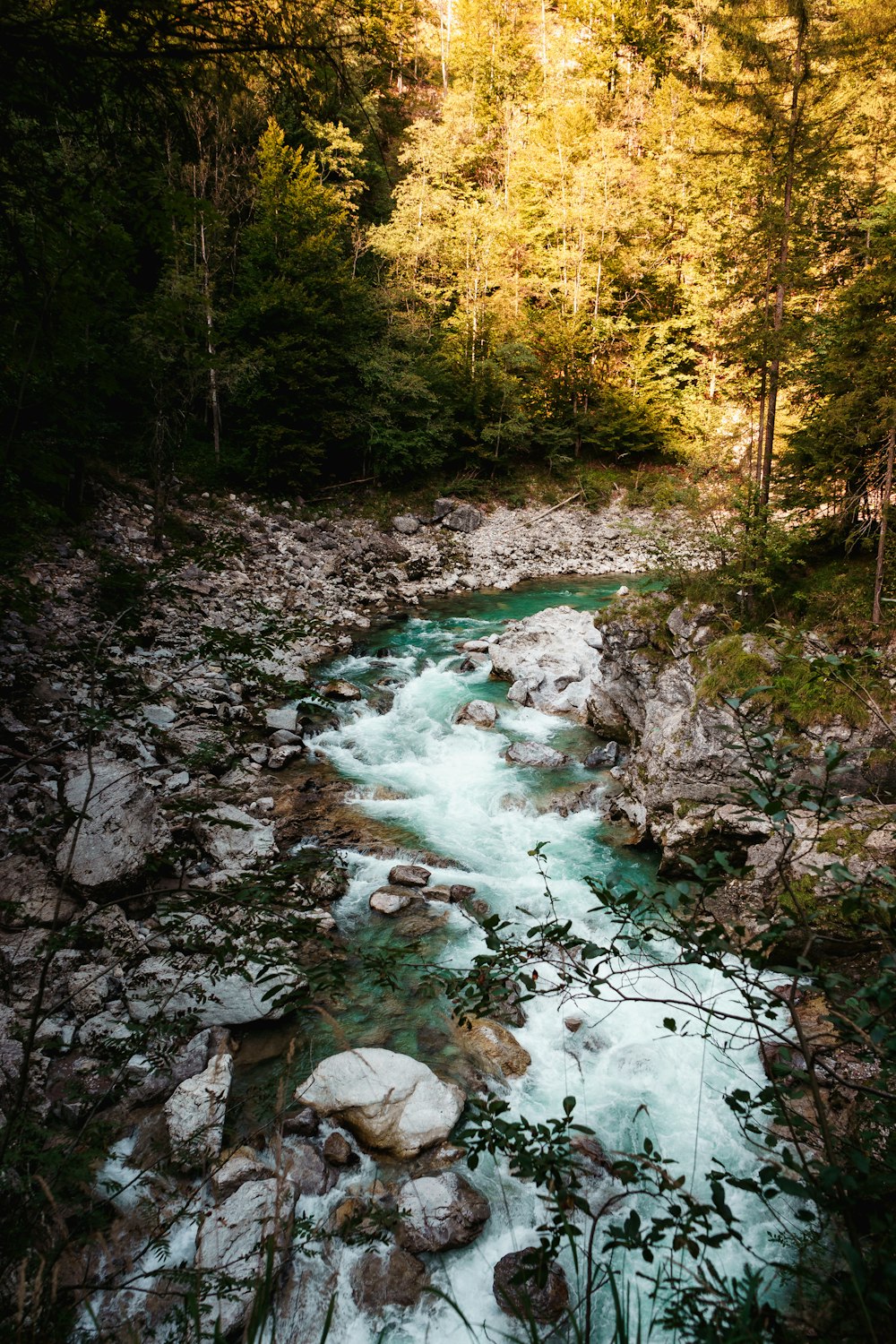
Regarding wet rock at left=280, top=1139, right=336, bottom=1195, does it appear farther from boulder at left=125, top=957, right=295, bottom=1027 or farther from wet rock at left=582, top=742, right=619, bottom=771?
wet rock at left=582, top=742, right=619, bottom=771

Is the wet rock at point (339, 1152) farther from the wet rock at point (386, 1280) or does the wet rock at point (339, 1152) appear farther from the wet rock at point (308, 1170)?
the wet rock at point (386, 1280)

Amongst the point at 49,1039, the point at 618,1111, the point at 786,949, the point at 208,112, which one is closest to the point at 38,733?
the point at 49,1039

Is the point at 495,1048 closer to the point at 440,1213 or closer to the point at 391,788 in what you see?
the point at 440,1213

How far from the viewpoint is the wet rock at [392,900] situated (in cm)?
602

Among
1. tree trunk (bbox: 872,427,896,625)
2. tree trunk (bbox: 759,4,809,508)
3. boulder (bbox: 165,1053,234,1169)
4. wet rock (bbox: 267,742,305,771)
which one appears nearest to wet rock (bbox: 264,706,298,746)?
wet rock (bbox: 267,742,305,771)

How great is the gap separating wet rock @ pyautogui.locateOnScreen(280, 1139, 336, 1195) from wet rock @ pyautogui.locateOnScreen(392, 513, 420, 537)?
704 inches

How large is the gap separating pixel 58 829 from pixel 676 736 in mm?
6157

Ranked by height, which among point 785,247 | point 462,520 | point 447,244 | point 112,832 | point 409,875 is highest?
point 447,244

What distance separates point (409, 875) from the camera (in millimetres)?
6453

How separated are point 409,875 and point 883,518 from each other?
6310 millimetres

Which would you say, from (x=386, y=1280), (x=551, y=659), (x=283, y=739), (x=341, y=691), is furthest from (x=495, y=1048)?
(x=551, y=659)

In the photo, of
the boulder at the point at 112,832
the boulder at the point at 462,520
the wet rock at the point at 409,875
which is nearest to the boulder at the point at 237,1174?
the boulder at the point at 112,832

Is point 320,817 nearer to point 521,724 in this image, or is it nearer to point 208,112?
point 521,724

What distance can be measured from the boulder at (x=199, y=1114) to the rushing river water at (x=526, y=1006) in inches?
21.8
